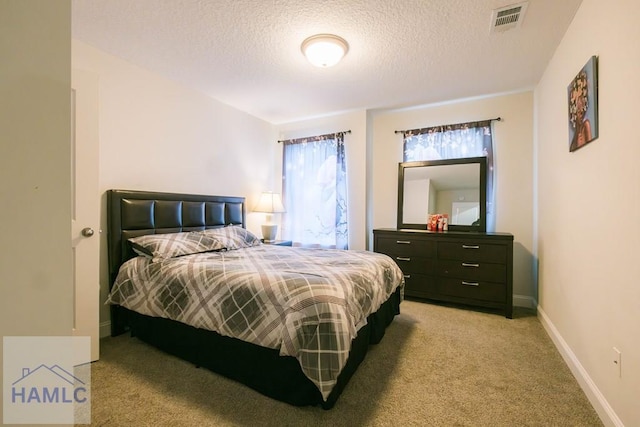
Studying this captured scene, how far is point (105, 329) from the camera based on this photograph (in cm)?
241

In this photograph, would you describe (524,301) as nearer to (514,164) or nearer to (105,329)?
(514,164)

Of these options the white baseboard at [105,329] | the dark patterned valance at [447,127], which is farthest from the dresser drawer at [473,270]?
the white baseboard at [105,329]

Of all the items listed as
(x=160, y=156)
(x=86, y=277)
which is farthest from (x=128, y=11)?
(x=86, y=277)

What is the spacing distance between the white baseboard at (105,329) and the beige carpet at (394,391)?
0.41 ft

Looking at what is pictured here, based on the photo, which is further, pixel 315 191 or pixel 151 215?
pixel 315 191

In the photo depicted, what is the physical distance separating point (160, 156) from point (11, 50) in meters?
2.46

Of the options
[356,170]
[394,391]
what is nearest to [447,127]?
[356,170]

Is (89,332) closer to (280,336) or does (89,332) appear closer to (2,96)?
(280,336)

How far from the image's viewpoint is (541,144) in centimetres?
284

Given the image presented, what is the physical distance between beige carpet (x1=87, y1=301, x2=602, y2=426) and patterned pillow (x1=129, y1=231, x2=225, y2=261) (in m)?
0.77

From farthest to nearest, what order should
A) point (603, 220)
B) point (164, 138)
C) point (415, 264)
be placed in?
1. point (415, 264)
2. point (164, 138)
3. point (603, 220)

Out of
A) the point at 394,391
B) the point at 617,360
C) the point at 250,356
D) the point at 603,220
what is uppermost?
the point at 603,220

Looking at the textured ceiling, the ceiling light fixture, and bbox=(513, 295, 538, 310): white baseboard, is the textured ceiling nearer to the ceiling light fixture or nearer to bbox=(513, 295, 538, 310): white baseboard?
the ceiling light fixture

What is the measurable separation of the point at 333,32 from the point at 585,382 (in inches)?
114
